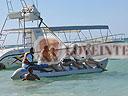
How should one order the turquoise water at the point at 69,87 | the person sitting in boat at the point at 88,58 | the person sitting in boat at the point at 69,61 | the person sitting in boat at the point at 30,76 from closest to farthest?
the turquoise water at the point at 69,87, the person sitting in boat at the point at 30,76, the person sitting in boat at the point at 69,61, the person sitting in boat at the point at 88,58

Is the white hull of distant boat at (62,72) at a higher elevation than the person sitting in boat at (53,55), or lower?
lower

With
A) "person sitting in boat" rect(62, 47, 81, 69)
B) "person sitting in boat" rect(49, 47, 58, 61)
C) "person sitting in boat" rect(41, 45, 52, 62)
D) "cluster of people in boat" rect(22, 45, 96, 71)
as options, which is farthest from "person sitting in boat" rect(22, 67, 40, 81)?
"person sitting in boat" rect(62, 47, 81, 69)

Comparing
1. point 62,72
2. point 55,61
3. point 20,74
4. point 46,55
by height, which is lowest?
point 62,72

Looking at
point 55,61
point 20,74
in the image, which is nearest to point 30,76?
point 20,74

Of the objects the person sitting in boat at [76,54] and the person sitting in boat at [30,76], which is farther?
the person sitting in boat at [76,54]

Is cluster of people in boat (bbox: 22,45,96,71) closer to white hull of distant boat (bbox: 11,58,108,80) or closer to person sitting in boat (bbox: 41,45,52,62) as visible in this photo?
person sitting in boat (bbox: 41,45,52,62)

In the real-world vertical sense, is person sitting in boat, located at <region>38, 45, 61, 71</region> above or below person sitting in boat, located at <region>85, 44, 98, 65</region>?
above

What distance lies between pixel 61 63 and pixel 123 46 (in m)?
4.14

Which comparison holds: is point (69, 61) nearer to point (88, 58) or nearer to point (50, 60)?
point (50, 60)

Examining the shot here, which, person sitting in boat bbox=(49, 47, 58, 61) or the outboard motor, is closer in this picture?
the outboard motor

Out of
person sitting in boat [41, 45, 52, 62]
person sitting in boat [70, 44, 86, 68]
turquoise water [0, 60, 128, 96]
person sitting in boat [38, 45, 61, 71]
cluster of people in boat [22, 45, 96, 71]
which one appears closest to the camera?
turquoise water [0, 60, 128, 96]

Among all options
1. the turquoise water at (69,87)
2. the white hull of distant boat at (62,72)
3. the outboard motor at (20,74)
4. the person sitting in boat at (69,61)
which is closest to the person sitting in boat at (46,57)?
the person sitting in boat at (69,61)

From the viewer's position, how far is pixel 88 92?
15.7m

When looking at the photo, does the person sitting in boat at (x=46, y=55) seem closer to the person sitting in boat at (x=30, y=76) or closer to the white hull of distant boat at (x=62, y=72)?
the white hull of distant boat at (x=62, y=72)
